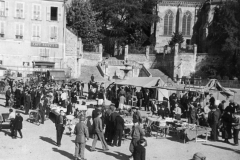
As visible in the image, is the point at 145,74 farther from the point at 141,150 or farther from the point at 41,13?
the point at 141,150

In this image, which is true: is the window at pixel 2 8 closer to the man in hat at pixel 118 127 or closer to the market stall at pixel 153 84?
the market stall at pixel 153 84

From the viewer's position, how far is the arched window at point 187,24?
59.2m

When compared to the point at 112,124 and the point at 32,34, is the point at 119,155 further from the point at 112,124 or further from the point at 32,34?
the point at 32,34

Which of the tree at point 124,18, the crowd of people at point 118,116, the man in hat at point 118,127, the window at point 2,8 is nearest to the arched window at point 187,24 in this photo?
the tree at point 124,18

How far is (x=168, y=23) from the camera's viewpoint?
196 ft

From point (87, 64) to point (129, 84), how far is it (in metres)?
22.6

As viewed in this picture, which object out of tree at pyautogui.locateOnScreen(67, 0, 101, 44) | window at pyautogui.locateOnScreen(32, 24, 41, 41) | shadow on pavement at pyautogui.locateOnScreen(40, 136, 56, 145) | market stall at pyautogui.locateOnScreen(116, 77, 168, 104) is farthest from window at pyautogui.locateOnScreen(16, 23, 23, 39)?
shadow on pavement at pyautogui.locateOnScreen(40, 136, 56, 145)

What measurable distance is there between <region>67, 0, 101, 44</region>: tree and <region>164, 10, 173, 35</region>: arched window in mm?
13754

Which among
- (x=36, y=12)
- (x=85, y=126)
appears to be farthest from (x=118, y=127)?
(x=36, y=12)

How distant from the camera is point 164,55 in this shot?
5062 cm

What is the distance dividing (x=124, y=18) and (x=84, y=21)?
7.88m

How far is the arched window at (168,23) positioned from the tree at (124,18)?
3.09 m

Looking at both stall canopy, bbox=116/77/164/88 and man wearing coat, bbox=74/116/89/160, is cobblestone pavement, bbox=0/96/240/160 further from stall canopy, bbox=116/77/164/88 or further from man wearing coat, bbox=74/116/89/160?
stall canopy, bbox=116/77/164/88

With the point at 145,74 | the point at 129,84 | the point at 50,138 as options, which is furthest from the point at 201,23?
the point at 50,138
